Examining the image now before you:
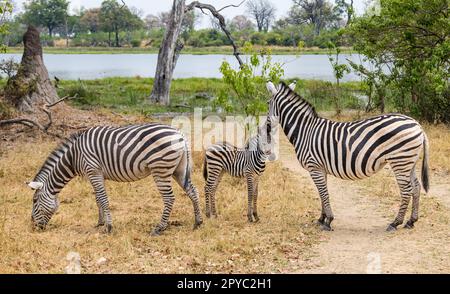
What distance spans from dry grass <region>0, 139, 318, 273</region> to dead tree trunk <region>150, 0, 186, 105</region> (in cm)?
1077

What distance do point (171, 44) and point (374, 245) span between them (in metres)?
14.7

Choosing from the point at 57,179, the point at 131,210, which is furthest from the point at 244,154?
the point at 57,179

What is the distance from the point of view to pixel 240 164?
8219mm

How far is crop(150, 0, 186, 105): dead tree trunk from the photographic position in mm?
20078

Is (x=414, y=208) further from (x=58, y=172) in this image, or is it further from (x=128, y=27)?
(x=128, y=27)

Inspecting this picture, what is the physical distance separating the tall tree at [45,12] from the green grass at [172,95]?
50339mm

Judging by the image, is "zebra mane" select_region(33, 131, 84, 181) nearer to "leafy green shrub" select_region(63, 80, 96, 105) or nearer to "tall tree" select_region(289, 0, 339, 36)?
"leafy green shrub" select_region(63, 80, 96, 105)

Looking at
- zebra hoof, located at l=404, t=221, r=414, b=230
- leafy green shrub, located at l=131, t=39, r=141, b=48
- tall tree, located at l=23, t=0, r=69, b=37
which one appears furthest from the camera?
tall tree, located at l=23, t=0, r=69, b=37

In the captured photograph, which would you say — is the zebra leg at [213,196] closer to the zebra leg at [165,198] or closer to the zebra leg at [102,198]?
the zebra leg at [165,198]

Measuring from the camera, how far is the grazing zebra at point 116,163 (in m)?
7.46

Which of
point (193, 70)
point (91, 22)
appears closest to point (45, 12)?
point (91, 22)

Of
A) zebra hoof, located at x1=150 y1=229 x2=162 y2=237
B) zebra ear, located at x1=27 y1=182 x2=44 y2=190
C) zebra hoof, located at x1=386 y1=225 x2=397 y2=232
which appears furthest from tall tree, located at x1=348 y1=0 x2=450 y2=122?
zebra ear, located at x1=27 y1=182 x2=44 y2=190

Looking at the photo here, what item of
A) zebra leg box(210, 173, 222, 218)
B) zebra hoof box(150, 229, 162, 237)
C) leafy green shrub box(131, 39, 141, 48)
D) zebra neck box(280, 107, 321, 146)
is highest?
leafy green shrub box(131, 39, 141, 48)
